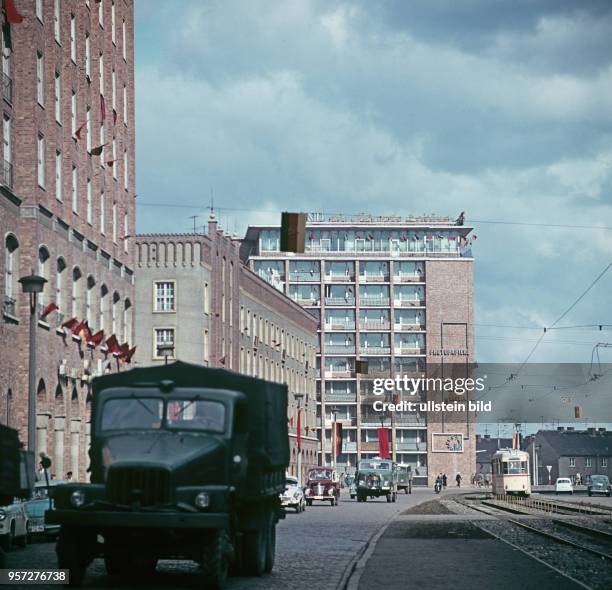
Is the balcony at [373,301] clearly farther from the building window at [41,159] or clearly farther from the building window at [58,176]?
the building window at [41,159]

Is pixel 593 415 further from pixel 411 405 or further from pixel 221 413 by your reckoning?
pixel 221 413

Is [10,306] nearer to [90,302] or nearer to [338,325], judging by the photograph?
[90,302]

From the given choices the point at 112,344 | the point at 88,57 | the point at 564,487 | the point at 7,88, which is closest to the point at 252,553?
the point at 7,88

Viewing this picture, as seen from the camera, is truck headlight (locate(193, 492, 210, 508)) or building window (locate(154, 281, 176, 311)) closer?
truck headlight (locate(193, 492, 210, 508))

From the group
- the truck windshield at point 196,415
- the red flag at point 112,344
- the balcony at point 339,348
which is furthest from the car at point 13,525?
the balcony at point 339,348

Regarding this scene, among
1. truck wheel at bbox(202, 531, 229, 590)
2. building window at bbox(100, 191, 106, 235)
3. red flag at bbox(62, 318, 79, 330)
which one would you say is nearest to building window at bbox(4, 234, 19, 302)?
red flag at bbox(62, 318, 79, 330)

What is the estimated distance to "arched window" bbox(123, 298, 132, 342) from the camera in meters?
61.8

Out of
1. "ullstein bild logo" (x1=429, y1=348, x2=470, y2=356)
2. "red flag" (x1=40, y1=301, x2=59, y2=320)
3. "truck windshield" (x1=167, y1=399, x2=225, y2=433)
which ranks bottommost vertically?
"truck windshield" (x1=167, y1=399, x2=225, y2=433)

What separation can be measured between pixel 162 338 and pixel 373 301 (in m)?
72.4

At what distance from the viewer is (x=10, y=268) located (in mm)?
45500

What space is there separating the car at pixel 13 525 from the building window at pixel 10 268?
1866cm

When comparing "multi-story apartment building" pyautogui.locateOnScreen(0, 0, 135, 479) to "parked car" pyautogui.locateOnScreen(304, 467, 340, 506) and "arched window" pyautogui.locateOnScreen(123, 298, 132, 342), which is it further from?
"parked car" pyautogui.locateOnScreen(304, 467, 340, 506)

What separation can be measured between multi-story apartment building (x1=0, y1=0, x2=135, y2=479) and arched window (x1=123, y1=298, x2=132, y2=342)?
110mm

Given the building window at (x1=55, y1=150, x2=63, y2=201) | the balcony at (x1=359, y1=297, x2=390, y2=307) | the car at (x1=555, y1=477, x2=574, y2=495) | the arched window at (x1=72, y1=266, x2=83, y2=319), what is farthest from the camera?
the balcony at (x1=359, y1=297, x2=390, y2=307)
